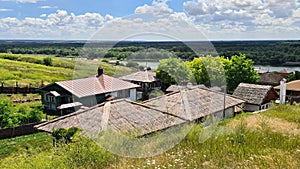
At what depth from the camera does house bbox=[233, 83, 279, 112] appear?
936 inches

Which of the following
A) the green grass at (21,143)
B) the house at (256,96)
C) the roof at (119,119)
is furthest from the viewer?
the house at (256,96)

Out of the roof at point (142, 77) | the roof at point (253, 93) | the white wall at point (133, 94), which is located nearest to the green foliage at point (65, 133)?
the roof at point (253, 93)

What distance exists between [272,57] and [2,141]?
255 ft

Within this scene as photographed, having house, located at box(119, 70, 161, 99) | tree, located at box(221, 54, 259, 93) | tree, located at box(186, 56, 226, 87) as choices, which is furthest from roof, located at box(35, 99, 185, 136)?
tree, located at box(221, 54, 259, 93)

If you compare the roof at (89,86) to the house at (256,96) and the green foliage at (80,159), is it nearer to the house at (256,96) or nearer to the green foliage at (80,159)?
the house at (256,96)

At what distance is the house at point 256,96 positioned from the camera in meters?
23.8

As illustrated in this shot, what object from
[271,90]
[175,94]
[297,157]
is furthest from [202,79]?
[297,157]

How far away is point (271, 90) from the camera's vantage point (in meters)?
25.1

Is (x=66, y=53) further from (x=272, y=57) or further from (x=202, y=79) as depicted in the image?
(x=202, y=79)

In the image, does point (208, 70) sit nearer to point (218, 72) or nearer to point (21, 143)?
point (218, 72)

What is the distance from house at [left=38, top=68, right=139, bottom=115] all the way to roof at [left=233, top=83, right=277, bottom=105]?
9313mm

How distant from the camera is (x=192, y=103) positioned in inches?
604

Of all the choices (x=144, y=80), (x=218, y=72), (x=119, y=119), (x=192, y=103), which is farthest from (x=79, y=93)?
(x=218, y=72)

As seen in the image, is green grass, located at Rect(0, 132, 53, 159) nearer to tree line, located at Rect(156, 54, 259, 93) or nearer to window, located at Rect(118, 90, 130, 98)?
window, located at Rect(118, 90, 130, 98)
